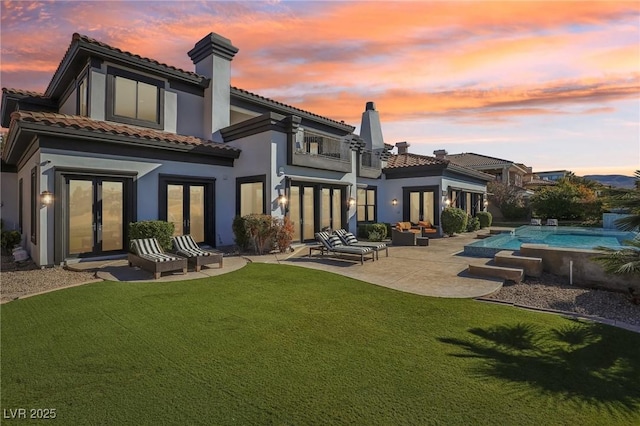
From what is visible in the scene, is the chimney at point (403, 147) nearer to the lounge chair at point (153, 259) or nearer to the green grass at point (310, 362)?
the lounge chair at point (153, 259)

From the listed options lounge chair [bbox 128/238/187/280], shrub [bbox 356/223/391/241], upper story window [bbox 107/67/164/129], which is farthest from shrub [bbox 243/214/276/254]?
shrub [bbox 356/223/391/241]

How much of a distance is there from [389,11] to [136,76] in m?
11.4

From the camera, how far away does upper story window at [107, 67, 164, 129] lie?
1408 cm

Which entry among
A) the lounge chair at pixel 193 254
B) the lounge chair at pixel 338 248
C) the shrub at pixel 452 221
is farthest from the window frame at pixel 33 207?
the shrub at pixel 452 221

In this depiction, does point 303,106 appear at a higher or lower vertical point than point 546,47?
higher

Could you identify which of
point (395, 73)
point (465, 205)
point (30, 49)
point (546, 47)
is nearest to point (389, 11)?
point (395, 73)

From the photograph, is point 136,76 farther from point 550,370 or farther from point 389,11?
point 550,370

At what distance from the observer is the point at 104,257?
12258mm

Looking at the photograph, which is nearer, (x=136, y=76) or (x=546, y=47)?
(x=546, y=47)

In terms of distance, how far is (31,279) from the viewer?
31.3 ft

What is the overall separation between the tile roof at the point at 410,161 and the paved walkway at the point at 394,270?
9676 millimetres

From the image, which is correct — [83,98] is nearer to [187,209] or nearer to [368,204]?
[187,209]

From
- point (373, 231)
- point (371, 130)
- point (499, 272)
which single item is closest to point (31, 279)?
point (499, 272)

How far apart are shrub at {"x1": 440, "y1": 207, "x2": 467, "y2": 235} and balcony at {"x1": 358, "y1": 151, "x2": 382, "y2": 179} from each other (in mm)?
5343
